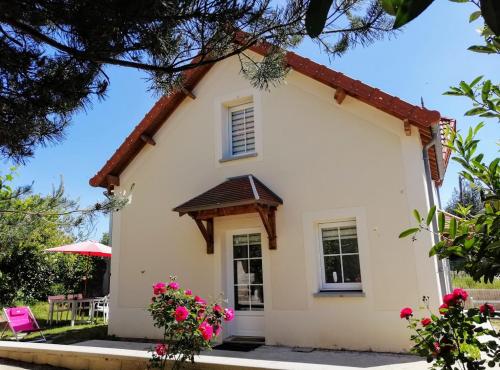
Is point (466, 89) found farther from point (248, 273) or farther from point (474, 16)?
point (248, 273)

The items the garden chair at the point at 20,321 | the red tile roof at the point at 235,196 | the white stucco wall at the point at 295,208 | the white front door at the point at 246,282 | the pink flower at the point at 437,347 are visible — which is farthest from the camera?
the garden chair at the point at 20,321

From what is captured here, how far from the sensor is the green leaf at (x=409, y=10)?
904 millimetres

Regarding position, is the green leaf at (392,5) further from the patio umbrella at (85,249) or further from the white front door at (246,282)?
the patio umbrella at (85,249)

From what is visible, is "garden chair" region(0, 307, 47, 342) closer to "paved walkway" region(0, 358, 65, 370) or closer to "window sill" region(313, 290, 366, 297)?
"paved walkway" region(0, 358, 65, 370)

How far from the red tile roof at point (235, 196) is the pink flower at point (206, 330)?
12.1ft

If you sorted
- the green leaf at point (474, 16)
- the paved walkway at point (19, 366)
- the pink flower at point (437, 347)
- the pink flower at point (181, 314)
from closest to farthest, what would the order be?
the green leaf at point (474, 16), the pink flower at point (437, 347), the pink flower at point (181, 314), the paved walkway at point (19, 366)

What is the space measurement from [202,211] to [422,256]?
490 cm

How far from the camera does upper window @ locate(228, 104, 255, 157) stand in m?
10.7

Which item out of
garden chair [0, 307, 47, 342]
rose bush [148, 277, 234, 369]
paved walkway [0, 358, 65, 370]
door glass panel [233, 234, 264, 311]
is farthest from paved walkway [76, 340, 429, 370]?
garden chair [0, 307, 47, 342]

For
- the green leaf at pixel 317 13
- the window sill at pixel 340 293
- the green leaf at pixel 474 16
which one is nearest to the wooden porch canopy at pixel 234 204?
the window sill at pixel 340 293

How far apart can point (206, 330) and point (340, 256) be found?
15.0 ft

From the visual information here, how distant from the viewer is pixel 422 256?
26.1 feet

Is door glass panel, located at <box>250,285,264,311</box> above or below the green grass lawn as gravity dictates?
above

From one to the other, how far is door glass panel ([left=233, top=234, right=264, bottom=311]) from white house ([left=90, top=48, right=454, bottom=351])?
0.03 metres
